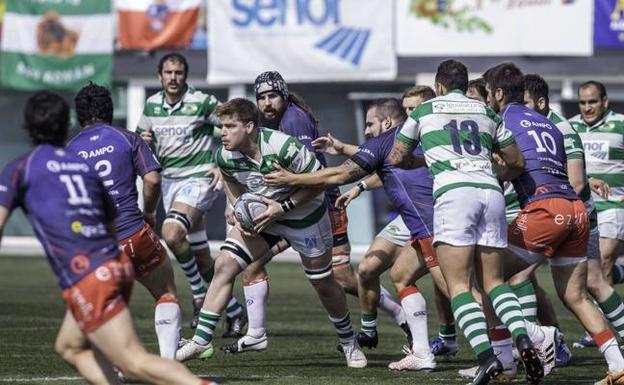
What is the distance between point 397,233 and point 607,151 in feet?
10.3

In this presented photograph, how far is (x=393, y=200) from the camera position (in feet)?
36.3

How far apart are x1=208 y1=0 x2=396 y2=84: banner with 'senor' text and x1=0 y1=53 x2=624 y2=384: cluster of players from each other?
12.3 m

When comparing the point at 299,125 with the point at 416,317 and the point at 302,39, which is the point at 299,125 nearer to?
the point at 416,317

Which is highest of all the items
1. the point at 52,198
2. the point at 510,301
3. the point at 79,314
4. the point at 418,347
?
the point at 52,198

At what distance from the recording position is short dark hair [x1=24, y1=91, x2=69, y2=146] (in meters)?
7.52

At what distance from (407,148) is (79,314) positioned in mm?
3067

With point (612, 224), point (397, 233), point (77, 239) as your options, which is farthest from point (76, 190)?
point (612, 224)

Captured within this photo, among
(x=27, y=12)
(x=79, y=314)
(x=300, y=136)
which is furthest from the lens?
(x=27, y=12)

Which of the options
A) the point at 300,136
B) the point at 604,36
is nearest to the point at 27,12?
the point at 604,36

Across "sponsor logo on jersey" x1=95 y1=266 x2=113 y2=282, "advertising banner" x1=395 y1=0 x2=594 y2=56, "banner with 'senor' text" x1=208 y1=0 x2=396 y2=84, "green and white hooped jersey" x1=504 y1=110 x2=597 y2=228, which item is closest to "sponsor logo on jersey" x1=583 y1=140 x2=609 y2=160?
"green and white hooped jersey" x1=504 y1=110 x2=597 y2=228

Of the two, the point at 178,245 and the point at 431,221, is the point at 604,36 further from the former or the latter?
the point at 431,221

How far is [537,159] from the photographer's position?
10.2 metres

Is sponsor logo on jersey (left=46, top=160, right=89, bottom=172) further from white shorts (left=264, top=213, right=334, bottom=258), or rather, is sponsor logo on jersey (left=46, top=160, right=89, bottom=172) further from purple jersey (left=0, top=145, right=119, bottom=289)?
white shorts (left=264, top=213, right=334, bottom=258)

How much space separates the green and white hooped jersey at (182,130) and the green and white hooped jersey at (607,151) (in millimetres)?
3752
